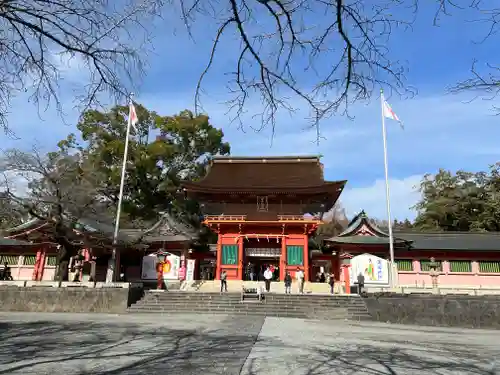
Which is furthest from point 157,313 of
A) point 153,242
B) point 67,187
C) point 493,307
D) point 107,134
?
point 107,134

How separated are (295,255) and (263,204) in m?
4.52

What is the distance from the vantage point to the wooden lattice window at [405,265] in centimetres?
2384

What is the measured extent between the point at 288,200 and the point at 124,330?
18075 millimetres

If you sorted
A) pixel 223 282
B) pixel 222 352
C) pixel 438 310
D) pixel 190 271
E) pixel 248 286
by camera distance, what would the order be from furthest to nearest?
pixel 190 271
pixel 248 286
pixel 223 282
pixel 438 310
pixel 222 352

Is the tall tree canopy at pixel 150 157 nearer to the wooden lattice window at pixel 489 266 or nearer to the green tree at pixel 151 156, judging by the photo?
the green tree at pixel 151 156

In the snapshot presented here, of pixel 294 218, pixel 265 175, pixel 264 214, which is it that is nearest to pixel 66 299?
pixel 264 214

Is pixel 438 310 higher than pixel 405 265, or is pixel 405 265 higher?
pixel 405 265

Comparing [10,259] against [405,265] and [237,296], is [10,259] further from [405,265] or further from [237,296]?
[405,265]

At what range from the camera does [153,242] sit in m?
25.6

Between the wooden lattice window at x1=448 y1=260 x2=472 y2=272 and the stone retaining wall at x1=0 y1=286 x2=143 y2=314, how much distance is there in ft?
64.4

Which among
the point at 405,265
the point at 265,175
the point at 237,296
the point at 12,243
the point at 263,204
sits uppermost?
the point at 265,175

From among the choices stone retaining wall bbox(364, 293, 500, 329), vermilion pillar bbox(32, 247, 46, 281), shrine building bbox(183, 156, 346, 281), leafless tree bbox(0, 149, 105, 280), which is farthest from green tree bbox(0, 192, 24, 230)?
stone retaining wall bbox(364, 293, 500, 329)

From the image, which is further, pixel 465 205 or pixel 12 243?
pixel 465 205

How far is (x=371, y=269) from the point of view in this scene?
20.7 m
